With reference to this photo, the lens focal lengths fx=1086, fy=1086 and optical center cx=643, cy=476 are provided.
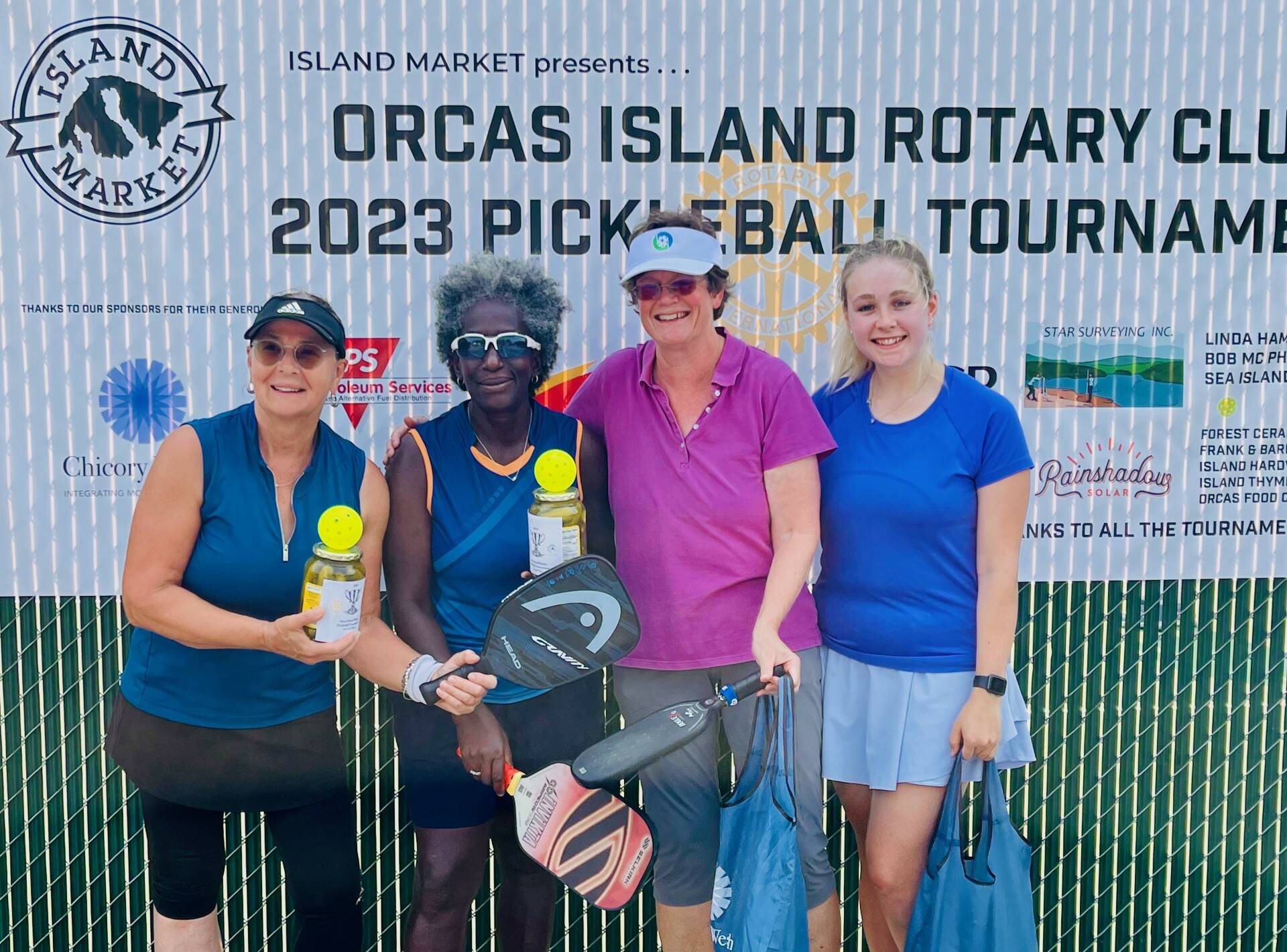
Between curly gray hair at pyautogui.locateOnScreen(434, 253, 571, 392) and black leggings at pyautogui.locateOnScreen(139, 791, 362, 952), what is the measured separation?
1.21 meters

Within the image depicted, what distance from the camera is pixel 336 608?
243 centimetres

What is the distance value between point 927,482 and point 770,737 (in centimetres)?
77

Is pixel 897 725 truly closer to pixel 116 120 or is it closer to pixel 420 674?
pixel 420 674

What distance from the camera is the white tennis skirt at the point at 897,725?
8.97 feet

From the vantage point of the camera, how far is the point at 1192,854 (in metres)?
3.63

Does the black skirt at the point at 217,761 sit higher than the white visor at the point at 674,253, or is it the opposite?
the white visor at the point at 674,253

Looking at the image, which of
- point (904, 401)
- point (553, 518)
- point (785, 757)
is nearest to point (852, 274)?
point (904, 401)

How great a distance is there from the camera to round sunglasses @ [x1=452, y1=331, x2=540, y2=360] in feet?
8.59

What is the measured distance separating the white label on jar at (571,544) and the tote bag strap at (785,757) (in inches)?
24.3

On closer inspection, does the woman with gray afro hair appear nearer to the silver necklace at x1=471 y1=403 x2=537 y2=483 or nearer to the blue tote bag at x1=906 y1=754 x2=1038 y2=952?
the silver necklace at x1=471 y1=403 x2=537 y2=483

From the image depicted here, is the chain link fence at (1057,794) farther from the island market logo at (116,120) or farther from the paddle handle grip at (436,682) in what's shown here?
the island market logo at (116,120)

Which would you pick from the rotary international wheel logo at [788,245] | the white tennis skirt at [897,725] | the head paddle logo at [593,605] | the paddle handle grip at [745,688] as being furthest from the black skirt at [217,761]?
the rotary international wheel logo at [788,245]

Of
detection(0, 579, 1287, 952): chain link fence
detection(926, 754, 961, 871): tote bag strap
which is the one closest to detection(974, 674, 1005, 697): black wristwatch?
detection(926, 754, 961, 871): tote bag strap

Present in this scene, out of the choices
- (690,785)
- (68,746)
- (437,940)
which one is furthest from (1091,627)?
(68,746)
